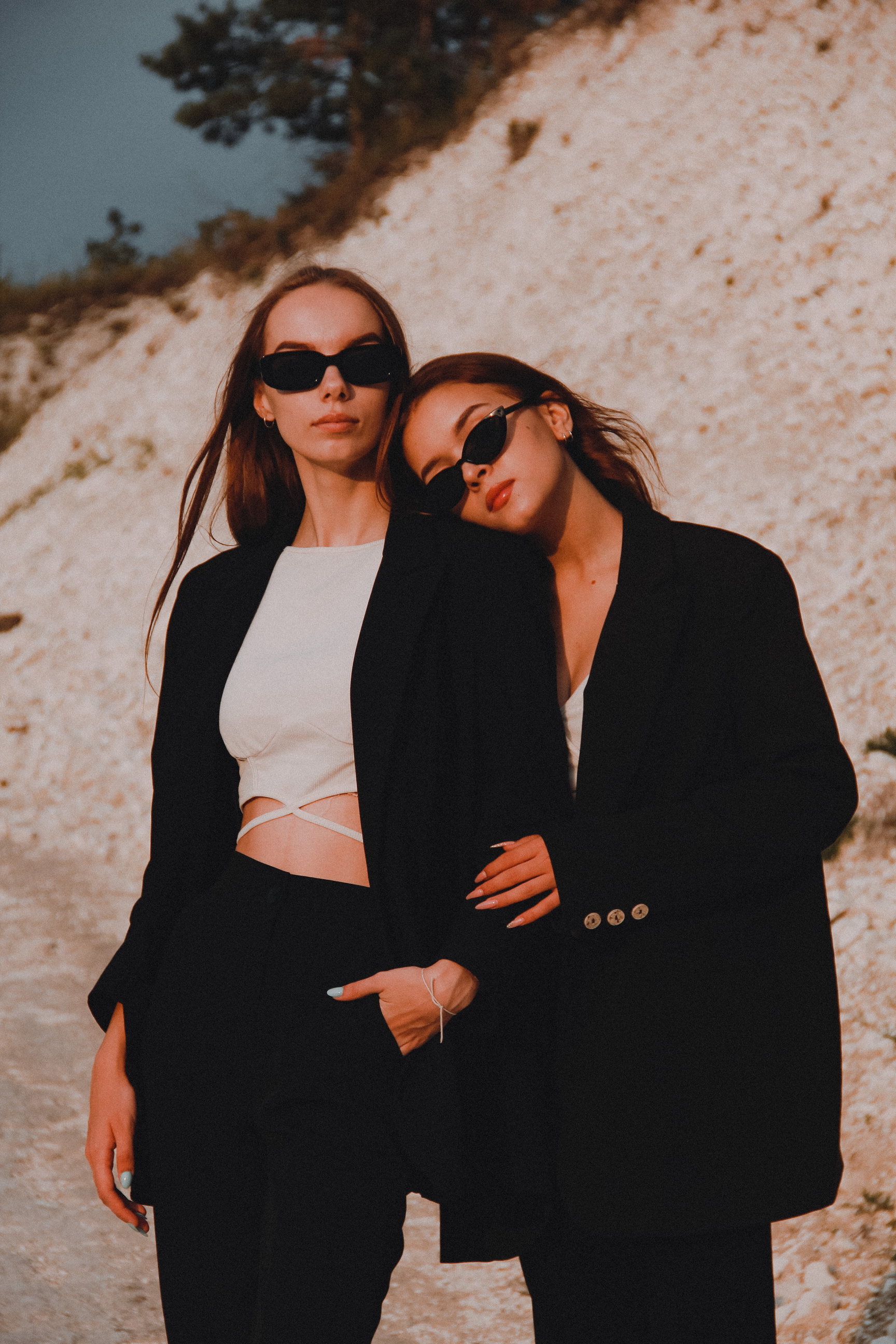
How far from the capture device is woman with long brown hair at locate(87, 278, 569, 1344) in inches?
73.3

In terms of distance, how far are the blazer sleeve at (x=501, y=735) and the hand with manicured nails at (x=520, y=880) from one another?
0.07 feet

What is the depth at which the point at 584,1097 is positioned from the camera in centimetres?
214

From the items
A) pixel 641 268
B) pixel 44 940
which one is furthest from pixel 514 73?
pixel 44 940

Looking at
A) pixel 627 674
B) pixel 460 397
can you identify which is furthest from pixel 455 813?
pixel 460 397

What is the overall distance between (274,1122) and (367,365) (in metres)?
1.55

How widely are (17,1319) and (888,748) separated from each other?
5735 mm

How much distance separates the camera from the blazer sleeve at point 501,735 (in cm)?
194

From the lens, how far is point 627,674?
2.22 m

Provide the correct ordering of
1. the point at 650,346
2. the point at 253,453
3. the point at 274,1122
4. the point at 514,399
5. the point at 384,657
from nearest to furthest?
the point at 274,1122 < the point at 384,657 < the point at 514,399 < the point at 253,453 < the point at 650,346

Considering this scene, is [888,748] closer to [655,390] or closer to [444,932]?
[655,390]

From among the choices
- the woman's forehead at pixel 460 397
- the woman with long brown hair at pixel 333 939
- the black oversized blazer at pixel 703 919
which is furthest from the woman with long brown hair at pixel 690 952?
the woman's forehead at pixel 460 397

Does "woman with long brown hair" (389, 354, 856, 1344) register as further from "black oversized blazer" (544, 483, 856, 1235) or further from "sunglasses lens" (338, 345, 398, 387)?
"sunglasses lens" (338, 345, 398, 387)

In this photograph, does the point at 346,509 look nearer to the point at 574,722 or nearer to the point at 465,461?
the point at 465,461

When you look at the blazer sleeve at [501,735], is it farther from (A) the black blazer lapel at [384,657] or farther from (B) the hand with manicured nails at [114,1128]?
(B) the hand with manicured nails at [114,1128]
